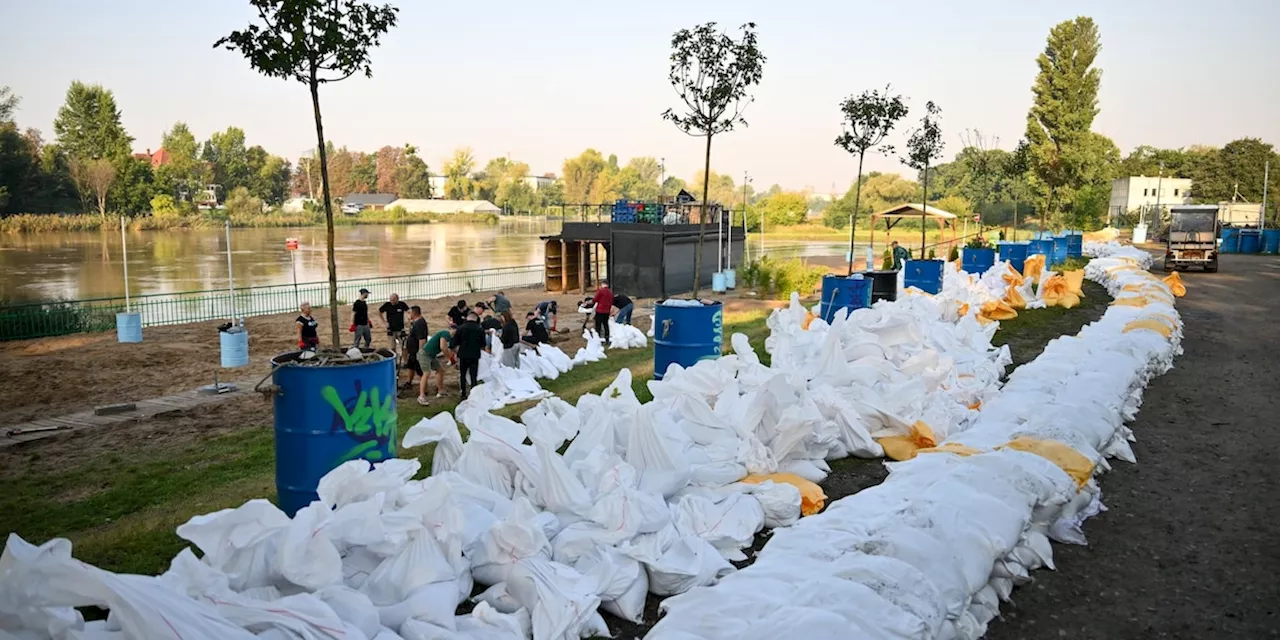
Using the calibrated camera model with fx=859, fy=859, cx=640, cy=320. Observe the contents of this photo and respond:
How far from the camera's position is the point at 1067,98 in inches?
1428

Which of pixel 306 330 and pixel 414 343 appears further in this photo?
pixel 306 330

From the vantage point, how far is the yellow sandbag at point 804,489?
516 centimetres

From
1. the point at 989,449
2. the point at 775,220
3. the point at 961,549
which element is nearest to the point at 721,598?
the point at 961,549

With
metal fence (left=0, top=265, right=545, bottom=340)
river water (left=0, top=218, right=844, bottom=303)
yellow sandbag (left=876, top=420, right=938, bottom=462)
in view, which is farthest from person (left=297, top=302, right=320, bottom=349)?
yellow sandbag (left=876, top=420, right=938, bottom=462)

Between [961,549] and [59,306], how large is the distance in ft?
67.0

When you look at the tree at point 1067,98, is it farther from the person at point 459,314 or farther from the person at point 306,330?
the person at point 306,330

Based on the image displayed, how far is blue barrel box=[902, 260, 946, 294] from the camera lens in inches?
597

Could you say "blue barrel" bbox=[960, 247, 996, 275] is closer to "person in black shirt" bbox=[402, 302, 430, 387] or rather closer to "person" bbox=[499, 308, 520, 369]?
"person" bbox=[499, 308, 520, 369]

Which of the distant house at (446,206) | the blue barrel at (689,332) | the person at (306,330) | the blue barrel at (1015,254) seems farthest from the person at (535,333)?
the distant house at (446,206)

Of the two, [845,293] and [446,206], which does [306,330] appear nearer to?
[845,293]

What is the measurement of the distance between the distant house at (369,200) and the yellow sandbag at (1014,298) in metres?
78.7

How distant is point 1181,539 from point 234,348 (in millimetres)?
12615

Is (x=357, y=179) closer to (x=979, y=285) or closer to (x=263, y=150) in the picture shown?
(x=263, y=150)

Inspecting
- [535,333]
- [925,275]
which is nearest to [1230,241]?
[925,275]
